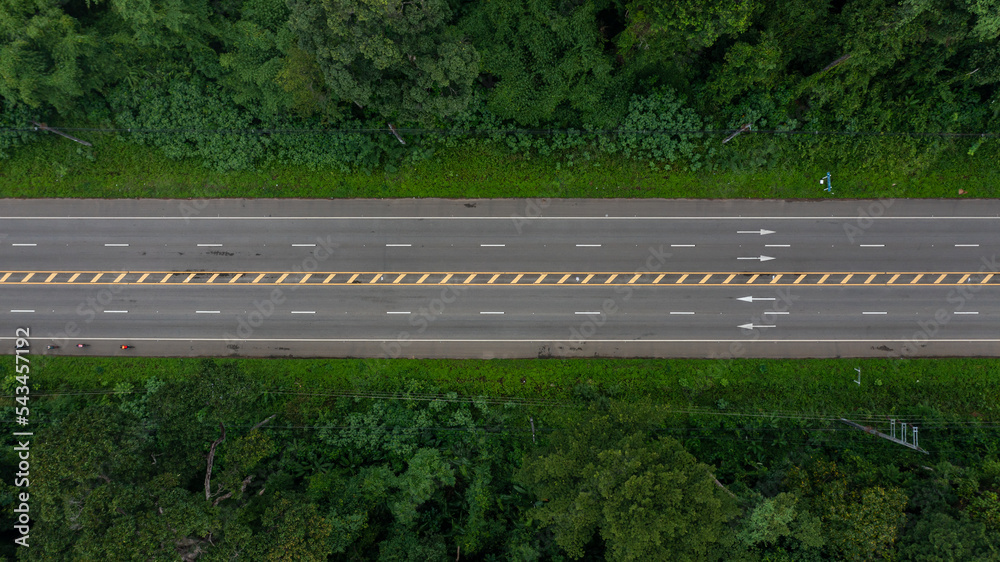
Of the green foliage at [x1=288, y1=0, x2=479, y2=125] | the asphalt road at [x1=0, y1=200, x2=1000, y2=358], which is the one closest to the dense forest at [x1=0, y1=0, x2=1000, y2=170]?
the green foliage at [x1=288, y1=0, x2=479, y2=125]

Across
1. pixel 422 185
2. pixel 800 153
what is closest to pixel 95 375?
pixel 422 185

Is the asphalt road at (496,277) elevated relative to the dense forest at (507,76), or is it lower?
lower

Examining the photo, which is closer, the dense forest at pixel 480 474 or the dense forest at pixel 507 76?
the dense forest at pixel 480 474

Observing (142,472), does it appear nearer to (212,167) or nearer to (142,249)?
(142,249)

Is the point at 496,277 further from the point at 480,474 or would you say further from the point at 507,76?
the point at 507,76

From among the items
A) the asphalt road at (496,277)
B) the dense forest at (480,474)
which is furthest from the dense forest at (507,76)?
the dense forest at (480,474)

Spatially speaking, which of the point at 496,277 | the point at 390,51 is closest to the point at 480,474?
the point at 496,277

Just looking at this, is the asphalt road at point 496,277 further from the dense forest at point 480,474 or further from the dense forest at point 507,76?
the dense forest at point 507,76

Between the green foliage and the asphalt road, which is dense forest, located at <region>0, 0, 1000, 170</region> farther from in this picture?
the asphalt road
